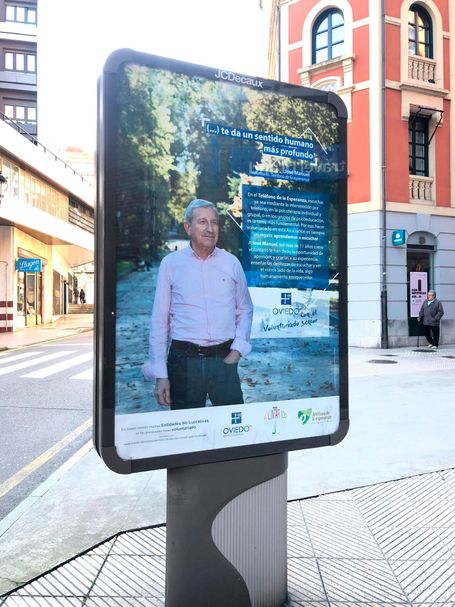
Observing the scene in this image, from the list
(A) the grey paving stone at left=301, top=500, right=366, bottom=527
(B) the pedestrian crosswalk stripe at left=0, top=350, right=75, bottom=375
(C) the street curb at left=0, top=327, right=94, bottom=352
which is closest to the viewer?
(A) the grey paving stone at left=301, top=500, right=366, bottom=527

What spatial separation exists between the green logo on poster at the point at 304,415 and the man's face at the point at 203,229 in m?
0.94

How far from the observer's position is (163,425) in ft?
7.32

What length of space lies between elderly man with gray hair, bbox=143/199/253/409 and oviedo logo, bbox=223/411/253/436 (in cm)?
7

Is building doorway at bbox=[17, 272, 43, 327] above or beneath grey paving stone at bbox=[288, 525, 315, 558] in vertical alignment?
above

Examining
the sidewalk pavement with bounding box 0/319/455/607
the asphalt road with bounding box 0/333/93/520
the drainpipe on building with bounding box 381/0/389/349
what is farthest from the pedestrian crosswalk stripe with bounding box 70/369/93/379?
the drainpipe on building with bounding box 381/0/389/349

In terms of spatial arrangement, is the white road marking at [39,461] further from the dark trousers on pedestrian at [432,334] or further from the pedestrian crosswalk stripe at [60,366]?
the dark trousers on pedestrian at [432,334]

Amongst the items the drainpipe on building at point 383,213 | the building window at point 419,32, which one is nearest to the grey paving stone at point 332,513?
the drainpipe on building at point 383,213

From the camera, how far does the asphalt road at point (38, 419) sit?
4.95 meters

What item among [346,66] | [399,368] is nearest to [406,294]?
[399,368]

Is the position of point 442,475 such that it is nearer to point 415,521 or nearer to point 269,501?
point 415,521

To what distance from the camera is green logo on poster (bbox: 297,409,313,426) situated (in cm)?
254

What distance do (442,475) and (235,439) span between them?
10.3 ft

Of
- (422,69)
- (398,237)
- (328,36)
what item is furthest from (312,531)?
(328,36)

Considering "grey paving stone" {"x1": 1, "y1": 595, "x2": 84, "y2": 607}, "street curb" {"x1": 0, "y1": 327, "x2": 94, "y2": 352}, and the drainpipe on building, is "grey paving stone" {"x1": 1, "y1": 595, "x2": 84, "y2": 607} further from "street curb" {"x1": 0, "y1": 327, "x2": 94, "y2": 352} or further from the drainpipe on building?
"street curb" {"x1": 0, "y1": 327, "x2": 94, "y2": 352}
